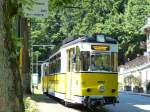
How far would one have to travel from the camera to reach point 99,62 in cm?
2391

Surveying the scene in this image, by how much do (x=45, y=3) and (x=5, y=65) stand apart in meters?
5.88

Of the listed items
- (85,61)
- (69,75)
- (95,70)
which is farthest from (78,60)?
(69,75)

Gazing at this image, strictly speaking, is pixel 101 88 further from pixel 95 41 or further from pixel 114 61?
pixel 95 41

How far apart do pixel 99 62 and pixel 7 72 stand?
48.4 feet

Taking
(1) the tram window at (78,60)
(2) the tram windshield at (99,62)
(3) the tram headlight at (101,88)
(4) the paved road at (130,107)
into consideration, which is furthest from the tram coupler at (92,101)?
(4) the paved road at (130,107)

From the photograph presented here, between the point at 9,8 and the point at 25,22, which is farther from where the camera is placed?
the point at 25,22

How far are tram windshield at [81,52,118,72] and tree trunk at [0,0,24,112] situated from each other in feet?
47.0

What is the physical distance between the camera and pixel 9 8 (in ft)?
32.6

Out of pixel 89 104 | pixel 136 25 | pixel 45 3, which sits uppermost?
pixel 136 25

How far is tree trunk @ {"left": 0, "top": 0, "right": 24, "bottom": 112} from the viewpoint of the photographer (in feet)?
30.3

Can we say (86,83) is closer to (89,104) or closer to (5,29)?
(89,104)

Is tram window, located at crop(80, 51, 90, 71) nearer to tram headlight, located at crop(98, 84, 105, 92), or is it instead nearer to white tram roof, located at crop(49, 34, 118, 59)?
white tram roof, located at crop(49, 34, 118, 59)

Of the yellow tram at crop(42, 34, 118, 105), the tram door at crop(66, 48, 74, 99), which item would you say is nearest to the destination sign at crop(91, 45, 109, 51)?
the yellow tram at crop(42, 34, 118, 105)

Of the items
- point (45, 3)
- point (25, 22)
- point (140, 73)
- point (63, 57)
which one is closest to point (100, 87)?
point (63, 57)
